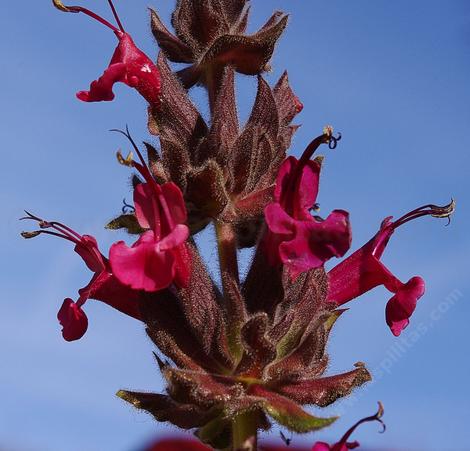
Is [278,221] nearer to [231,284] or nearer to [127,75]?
[231,284]

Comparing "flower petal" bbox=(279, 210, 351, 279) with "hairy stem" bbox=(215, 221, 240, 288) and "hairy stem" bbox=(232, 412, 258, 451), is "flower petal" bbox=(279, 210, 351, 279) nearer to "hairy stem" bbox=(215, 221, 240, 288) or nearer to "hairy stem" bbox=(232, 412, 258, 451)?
"hairy stem" bbox=(215, 221, 240, 288)

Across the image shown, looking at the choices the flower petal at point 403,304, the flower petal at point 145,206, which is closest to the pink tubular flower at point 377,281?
the flower petal at point 403,304

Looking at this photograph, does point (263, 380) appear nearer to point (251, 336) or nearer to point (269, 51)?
point (251, 336)

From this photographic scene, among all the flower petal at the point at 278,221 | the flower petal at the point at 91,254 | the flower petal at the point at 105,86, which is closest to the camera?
the flower petal at the point at 278,221

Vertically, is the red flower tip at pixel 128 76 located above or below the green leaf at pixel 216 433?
above

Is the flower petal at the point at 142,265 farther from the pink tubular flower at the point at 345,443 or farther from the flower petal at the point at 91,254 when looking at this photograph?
the pink tubular flower at the point at 345,443

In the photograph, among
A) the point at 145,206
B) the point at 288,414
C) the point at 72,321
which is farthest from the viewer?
the point at 72,321

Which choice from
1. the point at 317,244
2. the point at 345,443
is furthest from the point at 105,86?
the point at 345,443
